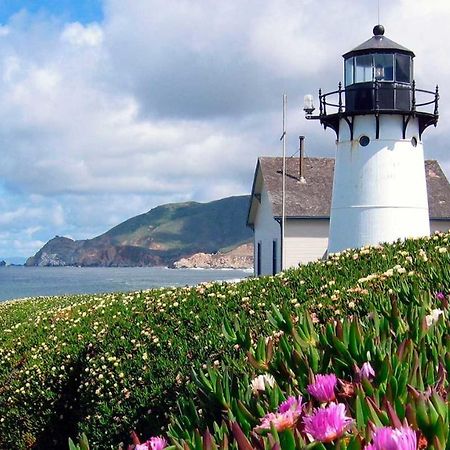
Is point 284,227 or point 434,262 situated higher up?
point 284,227

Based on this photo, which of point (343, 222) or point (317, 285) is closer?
point (317, 285)

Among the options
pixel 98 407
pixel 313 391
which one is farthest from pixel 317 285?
pixel 313 391

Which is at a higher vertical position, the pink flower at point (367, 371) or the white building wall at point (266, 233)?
the white building wall at point (266, 233)

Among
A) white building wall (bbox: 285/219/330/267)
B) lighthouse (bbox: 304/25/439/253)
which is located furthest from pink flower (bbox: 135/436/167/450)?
white building wall (bbox: 285/219/330/267)

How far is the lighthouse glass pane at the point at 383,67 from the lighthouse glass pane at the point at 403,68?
0.71 ft

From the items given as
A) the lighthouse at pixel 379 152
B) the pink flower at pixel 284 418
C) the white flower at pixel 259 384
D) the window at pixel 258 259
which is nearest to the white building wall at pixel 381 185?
the lighthouse at pixel 379 152

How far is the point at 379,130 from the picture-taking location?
90.2 feet

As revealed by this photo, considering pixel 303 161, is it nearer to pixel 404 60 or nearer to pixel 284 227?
pixel 284 227

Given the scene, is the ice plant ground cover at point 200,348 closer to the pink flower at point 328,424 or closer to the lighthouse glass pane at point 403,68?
the pink flower at point 328,424

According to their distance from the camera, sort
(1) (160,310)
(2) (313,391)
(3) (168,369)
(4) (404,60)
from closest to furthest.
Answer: (2) (313,391) < (3) (168,369) < (1) (160,310) < (4) (404,60)

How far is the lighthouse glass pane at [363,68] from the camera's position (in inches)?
1044

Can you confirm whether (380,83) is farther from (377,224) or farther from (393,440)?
(393,440)

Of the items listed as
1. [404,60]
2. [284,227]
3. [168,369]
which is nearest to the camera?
[168,369]

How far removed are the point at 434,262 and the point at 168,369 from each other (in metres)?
2.93
